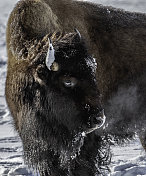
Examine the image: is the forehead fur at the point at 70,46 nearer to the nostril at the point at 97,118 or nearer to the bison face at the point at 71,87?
the bison face at the point at 71,87

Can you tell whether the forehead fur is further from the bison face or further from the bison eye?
the bison eye

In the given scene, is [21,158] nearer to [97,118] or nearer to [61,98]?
[61,98]

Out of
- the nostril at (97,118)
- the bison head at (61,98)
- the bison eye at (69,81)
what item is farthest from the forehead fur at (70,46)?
the nostril at (97,118)

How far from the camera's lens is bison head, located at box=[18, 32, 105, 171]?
3.07 m

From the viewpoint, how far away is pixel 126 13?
4.50 metres

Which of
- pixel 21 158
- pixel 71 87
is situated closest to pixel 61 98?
pixel 71 87

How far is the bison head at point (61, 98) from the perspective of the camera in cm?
307

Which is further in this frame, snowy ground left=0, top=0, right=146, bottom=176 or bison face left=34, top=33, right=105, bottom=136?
snowy ground left=0, top=0, right=146, bottom=176

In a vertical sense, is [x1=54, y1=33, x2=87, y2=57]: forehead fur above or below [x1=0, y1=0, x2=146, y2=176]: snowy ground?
above

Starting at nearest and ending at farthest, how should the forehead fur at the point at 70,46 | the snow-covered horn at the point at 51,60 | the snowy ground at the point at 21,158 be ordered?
the snow-covered horn at the point at 51,60 → the forehead fur at the point at 70,46 → the snowy ground at the point at 21,158

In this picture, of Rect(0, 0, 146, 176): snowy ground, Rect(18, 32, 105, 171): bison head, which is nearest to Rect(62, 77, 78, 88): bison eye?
Rect(18, 32, 105, 171): bison head

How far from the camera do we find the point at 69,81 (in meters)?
3.07

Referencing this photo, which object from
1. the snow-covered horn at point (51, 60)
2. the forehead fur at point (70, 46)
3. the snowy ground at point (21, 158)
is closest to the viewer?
the snow-covered horn at point (51, 60)

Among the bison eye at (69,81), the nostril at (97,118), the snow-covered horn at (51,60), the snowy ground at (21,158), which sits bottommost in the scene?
the snowy ground at (21,158)
